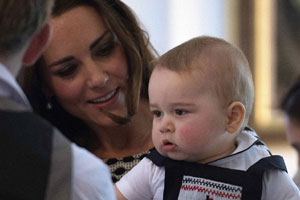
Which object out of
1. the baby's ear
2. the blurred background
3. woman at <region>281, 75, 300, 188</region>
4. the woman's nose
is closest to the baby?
the baby's ear

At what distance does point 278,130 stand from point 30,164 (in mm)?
5342

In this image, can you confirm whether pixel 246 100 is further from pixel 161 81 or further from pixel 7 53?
pixel 7 53

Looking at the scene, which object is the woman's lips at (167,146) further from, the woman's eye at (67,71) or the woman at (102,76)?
the woman's eye at (67,71)

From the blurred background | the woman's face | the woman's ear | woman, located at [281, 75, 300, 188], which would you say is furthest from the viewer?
the blurred background

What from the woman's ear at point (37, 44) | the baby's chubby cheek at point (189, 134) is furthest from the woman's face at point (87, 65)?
the woman's ear at point (37, 44)

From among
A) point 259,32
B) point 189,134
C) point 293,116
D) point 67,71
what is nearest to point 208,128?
point 189,134

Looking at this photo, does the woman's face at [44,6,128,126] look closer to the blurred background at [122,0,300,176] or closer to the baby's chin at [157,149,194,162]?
the baby's chin at [157,149,194,162]

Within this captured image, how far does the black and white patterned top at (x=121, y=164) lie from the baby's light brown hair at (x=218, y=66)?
2.01 feet

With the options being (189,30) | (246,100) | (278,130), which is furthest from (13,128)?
(278,130)

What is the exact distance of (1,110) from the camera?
1035mm

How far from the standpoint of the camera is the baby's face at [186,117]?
1.67 meters

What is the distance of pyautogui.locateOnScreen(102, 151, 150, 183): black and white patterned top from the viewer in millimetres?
2242

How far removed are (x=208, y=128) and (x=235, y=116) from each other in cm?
9

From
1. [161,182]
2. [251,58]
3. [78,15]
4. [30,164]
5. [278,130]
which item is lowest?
[278,130]
